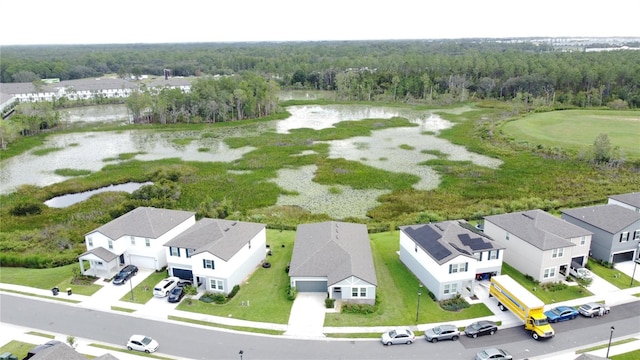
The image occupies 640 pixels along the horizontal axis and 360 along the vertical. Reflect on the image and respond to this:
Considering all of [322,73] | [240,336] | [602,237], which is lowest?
[240,336]

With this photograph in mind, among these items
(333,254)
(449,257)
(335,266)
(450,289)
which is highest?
(449,257)

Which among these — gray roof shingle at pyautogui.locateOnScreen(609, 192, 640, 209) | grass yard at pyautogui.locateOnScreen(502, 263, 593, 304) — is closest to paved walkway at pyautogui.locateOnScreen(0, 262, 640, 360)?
grass yard at pyautogui.locateOnScreen(502, 263, 593, 304)

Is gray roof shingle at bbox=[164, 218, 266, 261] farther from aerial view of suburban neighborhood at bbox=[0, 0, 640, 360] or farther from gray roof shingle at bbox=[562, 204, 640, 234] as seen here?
gray roof shingle at bbox=[562, 204, 640, 234]

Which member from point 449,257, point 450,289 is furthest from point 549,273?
point 449,257

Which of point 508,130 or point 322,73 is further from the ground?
point 322,73

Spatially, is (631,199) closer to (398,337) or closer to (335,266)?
(398,337)

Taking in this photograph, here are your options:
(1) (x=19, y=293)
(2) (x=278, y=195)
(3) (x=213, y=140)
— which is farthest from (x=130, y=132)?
(1) (x=19, y=293)

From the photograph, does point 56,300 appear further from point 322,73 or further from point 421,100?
point 322,73
